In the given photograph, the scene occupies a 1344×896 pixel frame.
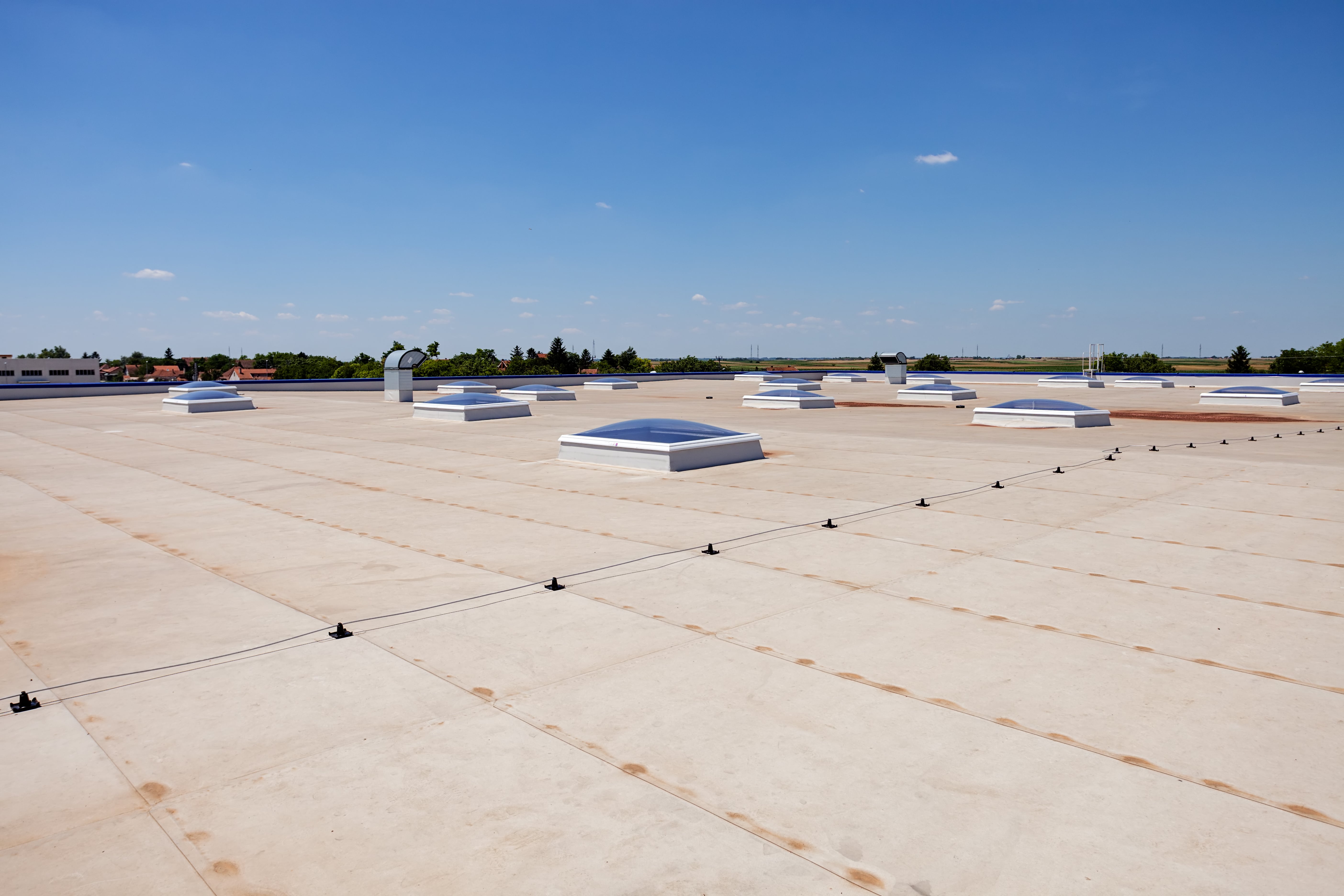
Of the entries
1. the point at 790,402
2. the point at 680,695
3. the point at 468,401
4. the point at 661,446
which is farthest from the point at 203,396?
the point at 680,695

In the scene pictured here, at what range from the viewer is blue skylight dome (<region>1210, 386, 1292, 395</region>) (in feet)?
112

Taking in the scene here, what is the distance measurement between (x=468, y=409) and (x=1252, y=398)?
31499 mm

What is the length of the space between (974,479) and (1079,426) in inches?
436

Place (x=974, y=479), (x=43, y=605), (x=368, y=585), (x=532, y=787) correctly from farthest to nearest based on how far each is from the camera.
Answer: (x=974, y=479) < (x=368, y=585) < (x=43, y=605) < (x=532, y=787)

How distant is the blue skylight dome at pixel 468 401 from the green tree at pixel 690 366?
54735 millimetres

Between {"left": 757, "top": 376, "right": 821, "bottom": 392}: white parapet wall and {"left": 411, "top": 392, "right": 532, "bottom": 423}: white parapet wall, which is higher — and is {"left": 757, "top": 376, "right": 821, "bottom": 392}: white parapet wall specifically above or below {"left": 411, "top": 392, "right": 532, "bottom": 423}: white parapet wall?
above

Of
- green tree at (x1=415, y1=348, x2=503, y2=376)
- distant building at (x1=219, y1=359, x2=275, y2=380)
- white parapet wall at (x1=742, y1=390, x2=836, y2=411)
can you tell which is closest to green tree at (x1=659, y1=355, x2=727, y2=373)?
green tree at (x1=415, y1=348, x2=503, y2=376)

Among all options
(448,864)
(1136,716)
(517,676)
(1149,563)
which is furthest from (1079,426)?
(448,864)

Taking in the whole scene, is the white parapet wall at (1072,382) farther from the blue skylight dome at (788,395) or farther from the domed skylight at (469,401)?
the domed skylight at (469,401)

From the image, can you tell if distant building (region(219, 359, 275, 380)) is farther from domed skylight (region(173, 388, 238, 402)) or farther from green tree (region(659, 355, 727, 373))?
domed skylight (region(173, 388, 238, 402))

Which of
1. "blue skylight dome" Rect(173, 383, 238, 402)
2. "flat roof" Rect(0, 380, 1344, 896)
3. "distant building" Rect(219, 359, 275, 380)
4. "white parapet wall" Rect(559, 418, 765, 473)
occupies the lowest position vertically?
"flat roof" Rect(0, 380, 1344, 896)

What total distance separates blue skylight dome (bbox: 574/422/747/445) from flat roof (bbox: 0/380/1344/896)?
13.0 feet

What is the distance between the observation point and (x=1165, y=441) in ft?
67.0

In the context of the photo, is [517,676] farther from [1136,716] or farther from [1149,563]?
[1149,563]
